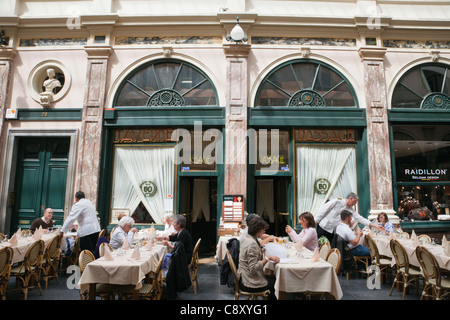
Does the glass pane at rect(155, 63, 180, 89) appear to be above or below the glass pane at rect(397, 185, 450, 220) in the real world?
above

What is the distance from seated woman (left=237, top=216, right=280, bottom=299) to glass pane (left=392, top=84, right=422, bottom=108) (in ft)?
22.6

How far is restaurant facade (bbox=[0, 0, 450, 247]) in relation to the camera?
8125 mm

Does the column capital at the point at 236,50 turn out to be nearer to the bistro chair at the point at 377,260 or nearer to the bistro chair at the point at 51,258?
the bistro chair at the point at 377,260

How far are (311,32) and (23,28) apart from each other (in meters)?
8.49

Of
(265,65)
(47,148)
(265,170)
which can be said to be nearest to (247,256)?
(265,170)

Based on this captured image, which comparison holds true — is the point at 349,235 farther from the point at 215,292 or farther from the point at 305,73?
the point at 305,73

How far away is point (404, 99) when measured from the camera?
28.0ft

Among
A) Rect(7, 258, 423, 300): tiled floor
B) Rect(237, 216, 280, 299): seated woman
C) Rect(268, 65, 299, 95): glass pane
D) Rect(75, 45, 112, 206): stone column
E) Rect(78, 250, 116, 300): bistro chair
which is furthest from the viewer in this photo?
Rect(268, 65, 299, 95): glass pane

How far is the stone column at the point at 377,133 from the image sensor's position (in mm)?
7938

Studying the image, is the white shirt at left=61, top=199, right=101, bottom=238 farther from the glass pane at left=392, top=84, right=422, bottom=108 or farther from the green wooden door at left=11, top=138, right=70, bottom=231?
the glass pane at left=392, top=84, right=422, bottom=108

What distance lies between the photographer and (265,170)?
26.8ft

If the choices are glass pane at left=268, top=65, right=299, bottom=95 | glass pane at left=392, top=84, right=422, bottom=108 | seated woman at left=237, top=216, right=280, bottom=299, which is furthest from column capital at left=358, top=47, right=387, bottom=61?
seated woman at left=237, top=216, right=280, bottom=299

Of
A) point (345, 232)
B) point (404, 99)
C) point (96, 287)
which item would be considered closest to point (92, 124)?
point (96, 287)

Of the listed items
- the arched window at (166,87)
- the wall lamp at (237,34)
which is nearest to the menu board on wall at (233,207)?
the arched window at (166,87)
